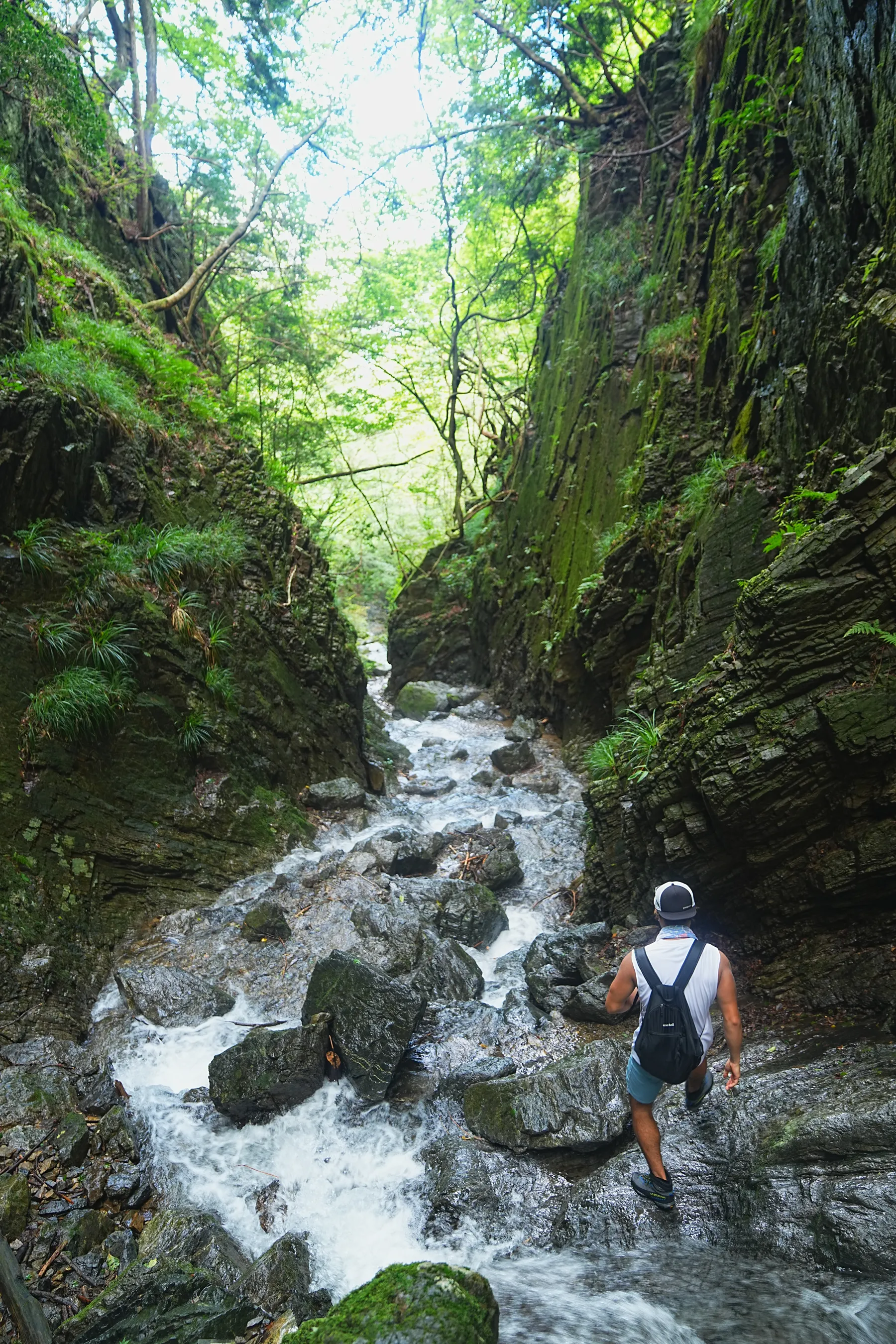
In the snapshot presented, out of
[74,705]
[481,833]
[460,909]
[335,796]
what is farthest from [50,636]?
[481,833]

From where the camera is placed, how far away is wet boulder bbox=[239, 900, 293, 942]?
626 cm

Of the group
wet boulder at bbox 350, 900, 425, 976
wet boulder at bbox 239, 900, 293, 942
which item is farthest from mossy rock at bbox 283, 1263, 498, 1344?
wet boulder at bbox 239, 900, 293, 942

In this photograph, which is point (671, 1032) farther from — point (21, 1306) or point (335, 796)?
point (335, 796)

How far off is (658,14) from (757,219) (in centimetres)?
810

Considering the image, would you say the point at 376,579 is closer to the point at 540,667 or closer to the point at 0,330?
the point at 540,667

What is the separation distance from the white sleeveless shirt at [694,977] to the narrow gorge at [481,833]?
0.60 meters

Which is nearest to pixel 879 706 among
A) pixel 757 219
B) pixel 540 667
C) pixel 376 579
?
pixel 757 219

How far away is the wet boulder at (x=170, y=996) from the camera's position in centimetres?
522

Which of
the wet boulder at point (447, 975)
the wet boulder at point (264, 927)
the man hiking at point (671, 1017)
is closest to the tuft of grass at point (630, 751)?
the man hiking at point (671, 1017)

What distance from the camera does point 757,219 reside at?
7273mm

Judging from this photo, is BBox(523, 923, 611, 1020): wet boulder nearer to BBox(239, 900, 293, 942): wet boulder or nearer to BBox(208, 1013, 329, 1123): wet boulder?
BBox(208, 1013, 329, 1123): wet boulder

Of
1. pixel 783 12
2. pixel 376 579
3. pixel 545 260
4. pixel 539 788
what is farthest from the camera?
pixel 376 579

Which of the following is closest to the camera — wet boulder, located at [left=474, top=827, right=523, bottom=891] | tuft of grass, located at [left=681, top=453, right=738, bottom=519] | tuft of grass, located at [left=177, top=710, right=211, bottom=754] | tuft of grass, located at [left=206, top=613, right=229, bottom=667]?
tuft of grass, located at [left=681, top=453, right=738, bottom=519]

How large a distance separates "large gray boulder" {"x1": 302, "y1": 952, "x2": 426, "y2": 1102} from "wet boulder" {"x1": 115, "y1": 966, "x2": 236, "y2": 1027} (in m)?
0.88
